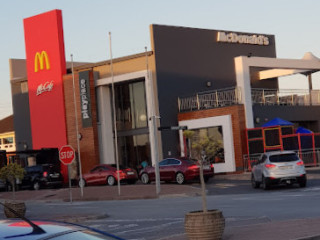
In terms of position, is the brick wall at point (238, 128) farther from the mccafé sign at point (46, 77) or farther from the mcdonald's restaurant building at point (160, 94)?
the mccafé sign at point (46, 77)

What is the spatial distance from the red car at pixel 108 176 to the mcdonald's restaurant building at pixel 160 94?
397 centimetres

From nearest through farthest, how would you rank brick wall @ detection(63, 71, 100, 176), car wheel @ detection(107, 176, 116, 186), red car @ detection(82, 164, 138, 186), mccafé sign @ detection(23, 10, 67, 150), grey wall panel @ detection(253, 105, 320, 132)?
red car @ detection(82, 164, 138, 186), car wheel @ detection(107, 176, 116, 186), grey wall panel @ detection(253, 105, 320, 132), brick wall @ detection(63, 71, 100, 176), mccafé sign @ detection(23, 10, 67, 150)

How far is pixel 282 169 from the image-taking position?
2977cm

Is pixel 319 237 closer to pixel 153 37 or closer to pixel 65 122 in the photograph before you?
pixel 153 37

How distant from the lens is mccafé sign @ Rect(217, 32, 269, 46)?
1935 inches

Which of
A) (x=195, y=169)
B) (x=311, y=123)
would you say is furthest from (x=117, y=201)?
(x=311, y=123)

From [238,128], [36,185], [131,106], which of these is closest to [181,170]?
[238,128]

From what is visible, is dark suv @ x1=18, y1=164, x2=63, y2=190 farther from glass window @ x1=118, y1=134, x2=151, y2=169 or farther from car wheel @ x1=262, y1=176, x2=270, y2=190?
car wheel @ x1=262, y1=176, x2=270, y2=190

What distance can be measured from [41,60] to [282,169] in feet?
85.5

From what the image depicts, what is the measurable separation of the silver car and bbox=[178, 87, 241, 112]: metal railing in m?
14.4

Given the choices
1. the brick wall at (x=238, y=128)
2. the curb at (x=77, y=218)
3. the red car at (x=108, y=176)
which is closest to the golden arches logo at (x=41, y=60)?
the red car at (x=108, y=176)

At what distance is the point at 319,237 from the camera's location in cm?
1223

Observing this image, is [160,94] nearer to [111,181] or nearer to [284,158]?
[111,181]

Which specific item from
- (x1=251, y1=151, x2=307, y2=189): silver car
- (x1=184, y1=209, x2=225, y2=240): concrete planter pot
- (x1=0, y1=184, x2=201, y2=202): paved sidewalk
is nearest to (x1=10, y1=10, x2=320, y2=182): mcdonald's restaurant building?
(x1=0, y1=184, x2=201, y2=202): paved sidewalk
